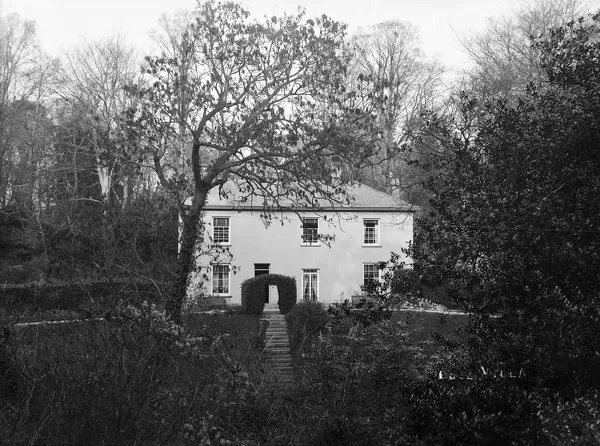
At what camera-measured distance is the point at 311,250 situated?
32.7 metres

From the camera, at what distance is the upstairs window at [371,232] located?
33.2 meters

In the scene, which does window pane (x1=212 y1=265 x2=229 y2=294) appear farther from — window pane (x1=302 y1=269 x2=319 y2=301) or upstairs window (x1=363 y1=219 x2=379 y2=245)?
upstairs window (x1=363 y1=219 x2=379 y2=245)

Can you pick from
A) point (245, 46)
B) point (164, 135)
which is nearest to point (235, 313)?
point (164, 135)

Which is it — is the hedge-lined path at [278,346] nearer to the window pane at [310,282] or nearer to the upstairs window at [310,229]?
the window pane at [310,282]

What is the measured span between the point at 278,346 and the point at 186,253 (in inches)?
235

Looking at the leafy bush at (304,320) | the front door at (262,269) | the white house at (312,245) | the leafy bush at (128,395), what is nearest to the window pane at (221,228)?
the white house at (312,245)

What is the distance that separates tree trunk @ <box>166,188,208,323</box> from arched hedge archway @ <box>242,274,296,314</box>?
9.18m

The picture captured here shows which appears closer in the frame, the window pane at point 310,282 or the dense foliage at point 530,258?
the dense foliage at point 530,258

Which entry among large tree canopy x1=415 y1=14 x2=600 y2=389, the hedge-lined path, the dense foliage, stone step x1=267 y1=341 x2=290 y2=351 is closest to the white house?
the hedge-lined path

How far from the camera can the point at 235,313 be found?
28375 mm

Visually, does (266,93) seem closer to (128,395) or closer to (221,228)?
(128,395)

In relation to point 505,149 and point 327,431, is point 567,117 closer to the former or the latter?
point 505,149

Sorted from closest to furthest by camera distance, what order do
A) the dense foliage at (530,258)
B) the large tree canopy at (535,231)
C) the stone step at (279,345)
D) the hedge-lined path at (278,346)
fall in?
the dense foliage at (530,258) → the large tree canopy at (535,231) → the hedge-lined path at (278,346) → the stone step at (279,345)

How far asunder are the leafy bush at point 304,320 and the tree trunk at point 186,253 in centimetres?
572
